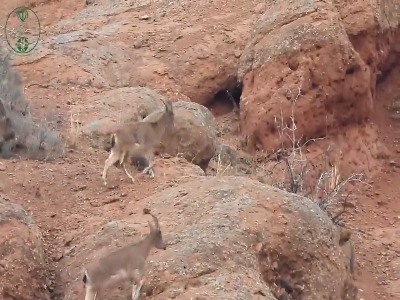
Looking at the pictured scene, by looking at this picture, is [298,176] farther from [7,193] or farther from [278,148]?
[7,193]

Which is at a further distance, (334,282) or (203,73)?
(203,73)

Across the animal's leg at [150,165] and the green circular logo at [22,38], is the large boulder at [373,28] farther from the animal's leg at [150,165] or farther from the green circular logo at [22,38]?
the animal's leg at [150,165]

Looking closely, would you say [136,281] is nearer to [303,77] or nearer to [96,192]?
[96,192]

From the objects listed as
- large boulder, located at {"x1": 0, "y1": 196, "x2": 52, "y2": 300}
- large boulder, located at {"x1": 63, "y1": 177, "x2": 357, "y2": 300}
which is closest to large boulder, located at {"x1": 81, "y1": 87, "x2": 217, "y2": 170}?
large boulder, located at {"x1": 63, "y1": 177, "x2": 357, "y2": 300}

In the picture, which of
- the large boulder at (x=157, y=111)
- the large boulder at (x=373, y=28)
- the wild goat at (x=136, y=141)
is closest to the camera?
the wild goat at (x=136, y=141)

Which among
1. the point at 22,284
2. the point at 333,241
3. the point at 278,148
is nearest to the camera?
the point at 22,284

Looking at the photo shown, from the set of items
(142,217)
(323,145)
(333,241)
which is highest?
(142,217)

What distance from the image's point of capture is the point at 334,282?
785cm

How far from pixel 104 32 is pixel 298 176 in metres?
6.16

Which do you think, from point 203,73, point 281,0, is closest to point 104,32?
point 203,73

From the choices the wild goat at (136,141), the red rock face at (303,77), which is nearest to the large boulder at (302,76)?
the red rock face at (303,77)

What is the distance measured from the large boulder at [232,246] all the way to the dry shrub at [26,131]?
1775 millimetres

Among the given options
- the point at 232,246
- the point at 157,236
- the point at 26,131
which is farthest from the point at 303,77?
the point at 157,236

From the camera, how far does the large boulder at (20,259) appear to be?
263 inches
